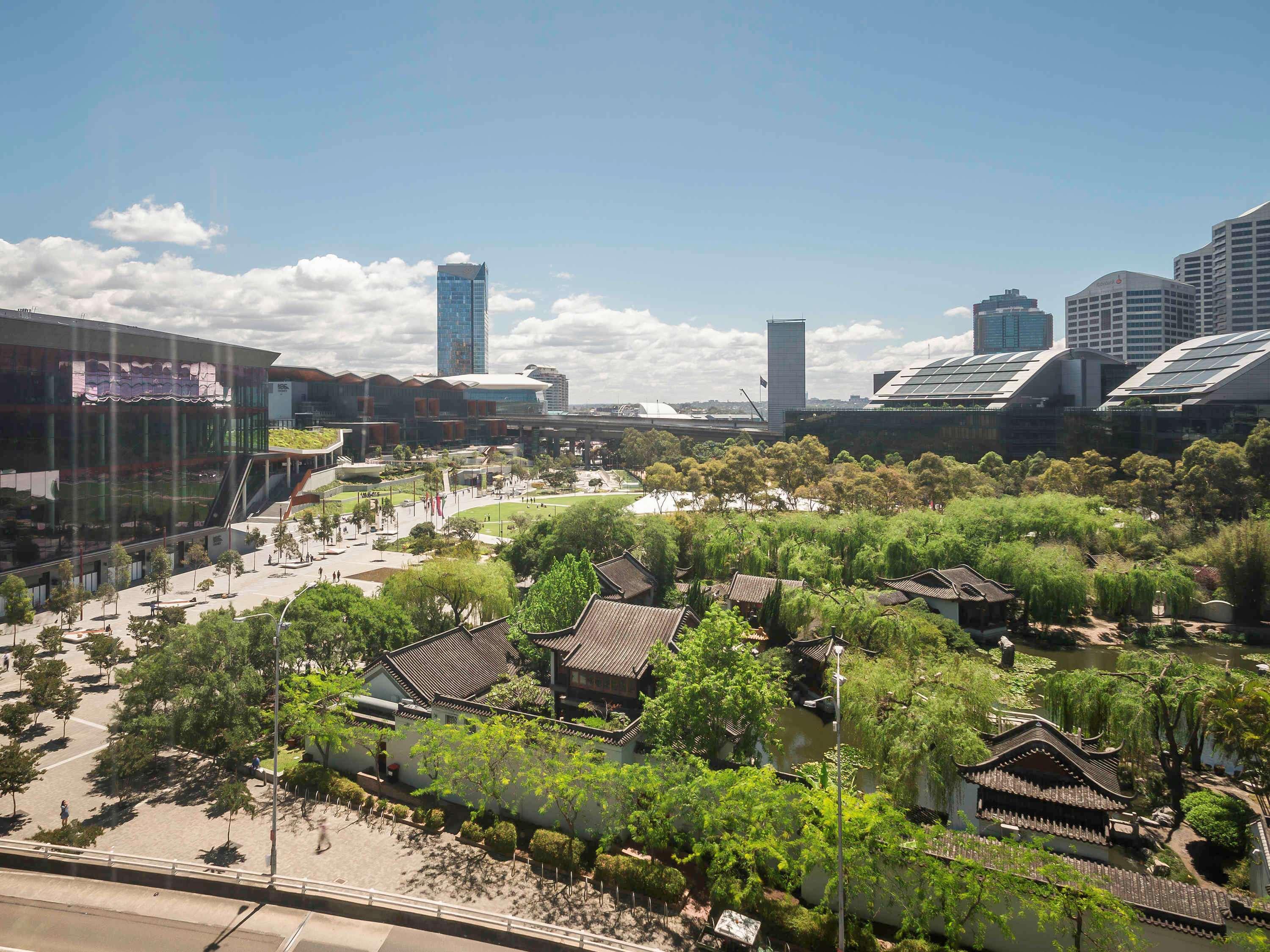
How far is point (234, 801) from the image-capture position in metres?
21.6

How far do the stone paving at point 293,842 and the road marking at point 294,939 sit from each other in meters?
2.25

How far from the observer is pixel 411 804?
24531 millimetres

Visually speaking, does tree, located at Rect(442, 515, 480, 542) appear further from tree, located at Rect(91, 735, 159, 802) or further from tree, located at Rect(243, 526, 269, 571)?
→ tree, located at Rect(91, 735, 159, 802)

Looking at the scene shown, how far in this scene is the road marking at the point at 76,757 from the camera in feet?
85.9

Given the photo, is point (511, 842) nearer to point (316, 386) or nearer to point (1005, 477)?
point (1005, 477)

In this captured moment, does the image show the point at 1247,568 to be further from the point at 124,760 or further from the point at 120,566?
the point at 120,566

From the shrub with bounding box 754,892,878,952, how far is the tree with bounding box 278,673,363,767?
15170mm

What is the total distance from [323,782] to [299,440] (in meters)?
78.5

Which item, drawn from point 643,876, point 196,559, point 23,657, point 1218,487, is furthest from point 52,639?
point 1218,487

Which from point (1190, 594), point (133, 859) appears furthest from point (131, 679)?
point (1190, 594)

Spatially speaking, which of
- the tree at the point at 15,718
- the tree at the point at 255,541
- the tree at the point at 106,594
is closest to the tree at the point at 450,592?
the tree at the point at 15,718

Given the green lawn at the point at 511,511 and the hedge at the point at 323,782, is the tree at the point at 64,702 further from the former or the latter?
the green lawn at the point at 511,511

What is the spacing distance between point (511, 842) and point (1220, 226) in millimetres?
204565

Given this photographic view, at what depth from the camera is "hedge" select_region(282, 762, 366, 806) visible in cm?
2452
